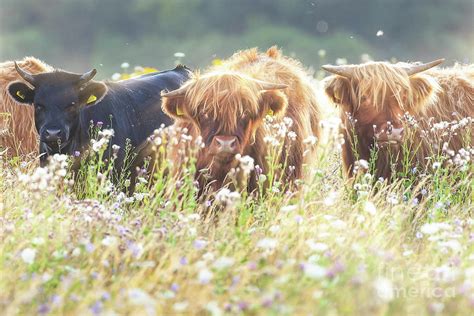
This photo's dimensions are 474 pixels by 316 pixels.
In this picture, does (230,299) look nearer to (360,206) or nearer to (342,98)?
(360,206)

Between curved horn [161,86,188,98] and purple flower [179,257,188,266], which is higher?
curved horn [161,86,188,98]

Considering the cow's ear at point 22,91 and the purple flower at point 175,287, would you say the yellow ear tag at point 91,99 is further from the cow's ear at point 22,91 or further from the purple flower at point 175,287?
the purple flower at point 175,287

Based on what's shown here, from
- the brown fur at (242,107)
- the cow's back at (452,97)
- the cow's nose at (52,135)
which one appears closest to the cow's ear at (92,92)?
the cow's nose at (52,135)

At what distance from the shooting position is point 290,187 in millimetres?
6336

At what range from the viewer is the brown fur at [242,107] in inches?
239

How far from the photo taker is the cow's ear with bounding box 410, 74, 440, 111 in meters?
7.07

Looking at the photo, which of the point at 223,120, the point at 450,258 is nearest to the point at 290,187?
the point at 223,120

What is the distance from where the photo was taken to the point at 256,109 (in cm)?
619

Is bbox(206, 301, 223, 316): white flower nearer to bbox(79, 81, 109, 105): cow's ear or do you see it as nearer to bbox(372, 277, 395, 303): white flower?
bbox(372, 277, 395, 303): white flower

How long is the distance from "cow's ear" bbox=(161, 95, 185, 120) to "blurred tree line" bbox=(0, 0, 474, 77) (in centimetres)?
2075

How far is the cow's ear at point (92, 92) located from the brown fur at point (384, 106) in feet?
6.27

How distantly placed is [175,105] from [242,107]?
632 mm

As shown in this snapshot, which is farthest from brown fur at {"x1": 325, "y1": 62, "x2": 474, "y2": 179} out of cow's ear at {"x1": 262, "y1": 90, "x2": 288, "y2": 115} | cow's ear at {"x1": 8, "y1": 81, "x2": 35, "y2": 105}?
cow's ear at {"x1": 8, "y1": 81, "x2": 35, "y2": 105}

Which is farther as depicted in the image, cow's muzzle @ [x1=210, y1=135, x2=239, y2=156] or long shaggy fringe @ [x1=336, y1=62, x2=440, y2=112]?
long shaggy fringe @ [x1=336, y1=62, x2=440, y2=112]
